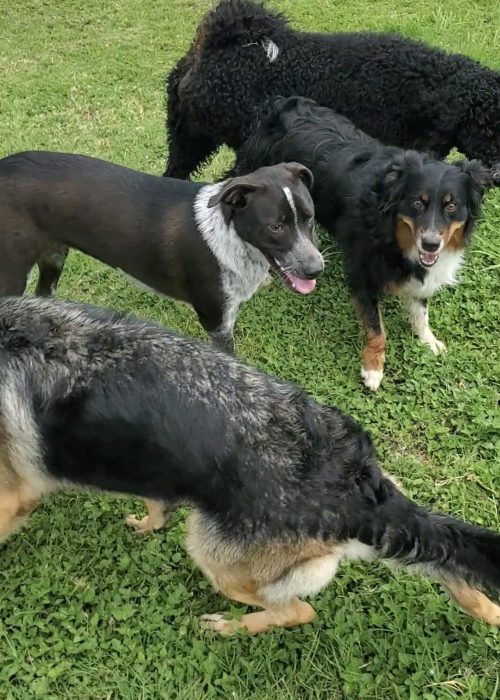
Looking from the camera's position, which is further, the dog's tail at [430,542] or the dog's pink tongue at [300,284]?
the dog's pink tongue at [300,284]

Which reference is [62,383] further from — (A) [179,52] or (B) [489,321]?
(A) [179,52]

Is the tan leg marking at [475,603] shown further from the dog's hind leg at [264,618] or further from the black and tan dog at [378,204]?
the black and tan dog at [378,204]

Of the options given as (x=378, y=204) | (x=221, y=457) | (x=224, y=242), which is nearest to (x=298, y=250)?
(x=224, y=242)

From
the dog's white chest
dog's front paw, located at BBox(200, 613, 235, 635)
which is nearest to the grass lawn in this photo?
dog's front paw, located at BBox(200, 613, 235, 635)

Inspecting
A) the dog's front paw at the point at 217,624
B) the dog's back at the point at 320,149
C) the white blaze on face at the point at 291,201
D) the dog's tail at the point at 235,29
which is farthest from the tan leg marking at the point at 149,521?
the dog's tail at the point at 235,29

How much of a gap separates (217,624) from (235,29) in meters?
4.27

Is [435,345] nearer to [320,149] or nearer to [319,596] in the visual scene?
[320,149]

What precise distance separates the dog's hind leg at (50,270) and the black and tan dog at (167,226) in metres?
0.04

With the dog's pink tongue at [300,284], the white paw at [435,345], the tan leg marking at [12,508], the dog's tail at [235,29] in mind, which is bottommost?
the white paw at [435,345]

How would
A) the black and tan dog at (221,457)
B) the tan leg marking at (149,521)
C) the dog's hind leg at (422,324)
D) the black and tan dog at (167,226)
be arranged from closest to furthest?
the black and tan dog at (221,457)
the tan leg marking at (149,521)
the black and tan dog at (167,226)
the dog's hind leg at (422,324)

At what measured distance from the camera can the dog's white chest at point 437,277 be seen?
153 inches

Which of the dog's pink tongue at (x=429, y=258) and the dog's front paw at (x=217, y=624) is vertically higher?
the dog's pink tongue at (x=429, y=258)

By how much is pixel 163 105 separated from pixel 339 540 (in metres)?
5.81

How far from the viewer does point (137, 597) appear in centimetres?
297
